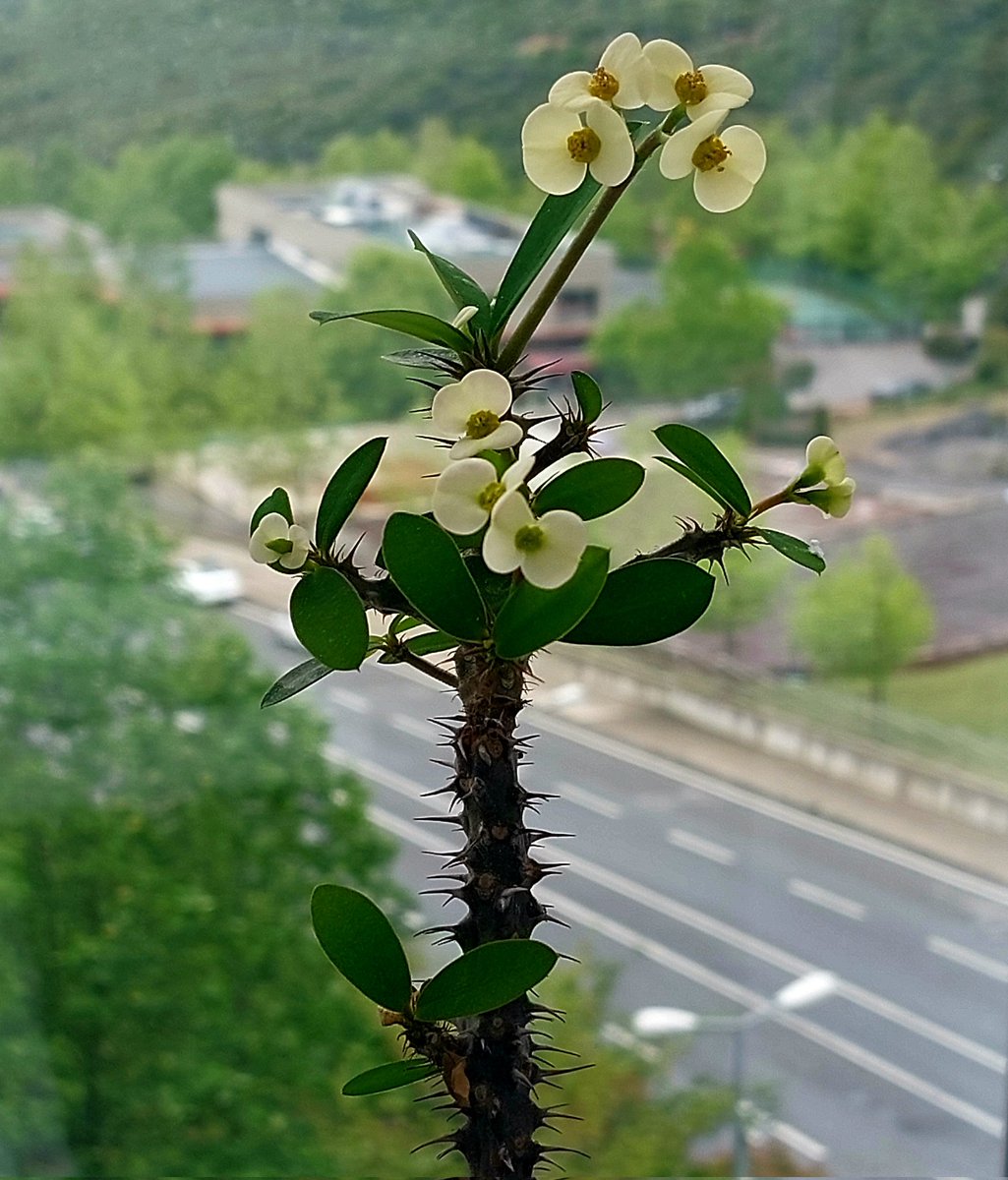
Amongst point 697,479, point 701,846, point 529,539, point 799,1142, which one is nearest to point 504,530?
point 529,539

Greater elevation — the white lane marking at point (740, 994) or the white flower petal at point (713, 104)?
the white flower petal at point (713, 104)

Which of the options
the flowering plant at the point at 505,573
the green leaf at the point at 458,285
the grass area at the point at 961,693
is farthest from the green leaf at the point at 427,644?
the grass area at the point at 961,693

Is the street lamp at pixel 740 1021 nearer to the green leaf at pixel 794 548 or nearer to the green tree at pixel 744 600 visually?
the green tree at pixel 744 600

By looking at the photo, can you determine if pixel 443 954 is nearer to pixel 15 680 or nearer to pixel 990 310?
pixel 15 680

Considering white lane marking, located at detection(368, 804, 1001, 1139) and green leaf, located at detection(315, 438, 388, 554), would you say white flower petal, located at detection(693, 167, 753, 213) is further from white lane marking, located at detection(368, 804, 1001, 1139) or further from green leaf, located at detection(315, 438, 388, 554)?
white lane marking, located at detection(368, 804, 1001, 1139)

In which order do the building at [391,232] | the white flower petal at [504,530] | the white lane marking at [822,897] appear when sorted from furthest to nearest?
the white lane marking at [822,897] → the building at [391,232] → the white flower petal at [504,530]

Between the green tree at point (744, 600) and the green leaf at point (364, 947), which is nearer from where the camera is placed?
the green leaf at point (364, 947)

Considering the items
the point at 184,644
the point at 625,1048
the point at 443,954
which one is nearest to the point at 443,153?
the point at 184,644
